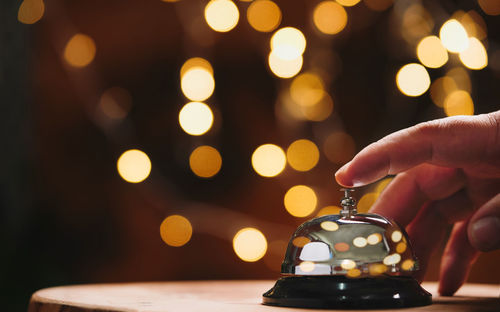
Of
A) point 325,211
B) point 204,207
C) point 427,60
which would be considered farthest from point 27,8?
point 427,60

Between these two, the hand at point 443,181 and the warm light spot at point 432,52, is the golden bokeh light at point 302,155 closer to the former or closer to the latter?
the warm light spot at point 432,52

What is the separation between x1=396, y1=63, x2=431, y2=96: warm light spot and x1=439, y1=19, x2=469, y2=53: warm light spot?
15 cm

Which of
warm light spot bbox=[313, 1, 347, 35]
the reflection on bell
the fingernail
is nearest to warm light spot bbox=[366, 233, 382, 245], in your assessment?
the reflection on bell

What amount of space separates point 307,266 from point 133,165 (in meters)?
1.40

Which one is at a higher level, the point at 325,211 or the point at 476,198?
the point at 325,211

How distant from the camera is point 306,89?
1.93 meters

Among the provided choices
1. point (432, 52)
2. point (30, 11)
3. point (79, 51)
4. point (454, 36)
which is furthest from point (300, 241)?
point (30, 11)

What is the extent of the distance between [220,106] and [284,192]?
0.36m

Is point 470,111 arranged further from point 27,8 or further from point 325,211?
point 27,8

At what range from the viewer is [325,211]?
1.86 metres

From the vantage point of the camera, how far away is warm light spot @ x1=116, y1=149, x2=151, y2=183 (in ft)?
6.11

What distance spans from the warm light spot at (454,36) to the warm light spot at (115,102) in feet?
3.27

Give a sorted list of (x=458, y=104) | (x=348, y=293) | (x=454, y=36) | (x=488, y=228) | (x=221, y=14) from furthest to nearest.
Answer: (x=221, y=14) → (x=458, y=104) → (x=454, y=36) → (x=488, y=228) → (x=348, y=293)

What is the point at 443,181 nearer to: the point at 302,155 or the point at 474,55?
the point at 474,55
